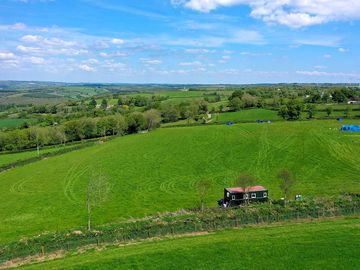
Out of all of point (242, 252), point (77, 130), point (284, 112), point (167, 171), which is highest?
point (284, 112)

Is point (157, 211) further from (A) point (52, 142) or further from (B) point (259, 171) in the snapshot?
(A) point (52, 142)

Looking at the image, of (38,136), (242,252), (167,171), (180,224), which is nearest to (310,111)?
(167,171)

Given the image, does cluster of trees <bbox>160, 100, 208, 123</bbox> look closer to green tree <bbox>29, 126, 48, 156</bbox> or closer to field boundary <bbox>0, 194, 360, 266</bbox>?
green tree <bbox>29, 126, 48, 156</bbox>

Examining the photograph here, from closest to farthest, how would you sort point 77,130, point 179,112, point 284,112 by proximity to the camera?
point 77,130
point 284,112
point 179,112

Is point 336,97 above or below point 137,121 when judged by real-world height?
above

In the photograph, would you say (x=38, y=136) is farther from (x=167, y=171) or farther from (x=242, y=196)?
(x=242, y=196)

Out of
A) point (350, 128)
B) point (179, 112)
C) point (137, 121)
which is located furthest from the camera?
point (179, 112)

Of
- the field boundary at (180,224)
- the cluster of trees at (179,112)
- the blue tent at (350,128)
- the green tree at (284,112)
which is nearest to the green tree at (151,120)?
the cluster of trees at (179,112)
